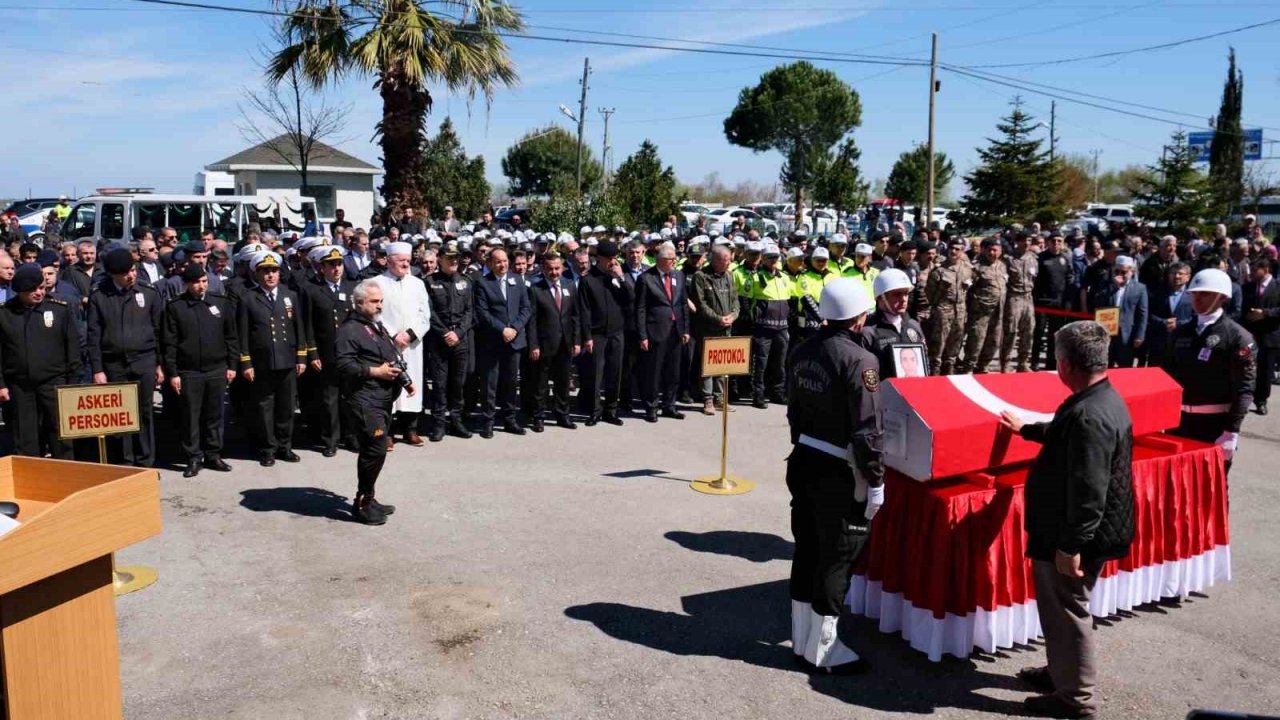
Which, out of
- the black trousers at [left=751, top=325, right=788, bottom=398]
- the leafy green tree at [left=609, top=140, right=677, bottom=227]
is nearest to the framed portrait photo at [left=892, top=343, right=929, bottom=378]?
the black trousers at [left=751, top=325, right=788, bottom=398]

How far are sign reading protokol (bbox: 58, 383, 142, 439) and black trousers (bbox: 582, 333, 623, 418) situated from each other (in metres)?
5.05

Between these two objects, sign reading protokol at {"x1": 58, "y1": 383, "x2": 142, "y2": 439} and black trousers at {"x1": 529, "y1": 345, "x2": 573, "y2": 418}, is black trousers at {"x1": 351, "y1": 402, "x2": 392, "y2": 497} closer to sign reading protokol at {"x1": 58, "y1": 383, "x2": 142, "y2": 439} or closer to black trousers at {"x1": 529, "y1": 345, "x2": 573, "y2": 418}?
sign reading protokol at {"x1": 58, "y1": 383, "x2": 142, "y2": 439}

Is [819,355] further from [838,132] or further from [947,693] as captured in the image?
[838,132]

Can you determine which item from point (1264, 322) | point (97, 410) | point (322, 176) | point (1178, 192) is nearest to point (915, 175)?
point (1178, 192)

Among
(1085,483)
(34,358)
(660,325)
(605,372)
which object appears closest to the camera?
(1085,483)

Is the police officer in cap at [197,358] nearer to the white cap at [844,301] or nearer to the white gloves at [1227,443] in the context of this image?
the white cap at [844,301]

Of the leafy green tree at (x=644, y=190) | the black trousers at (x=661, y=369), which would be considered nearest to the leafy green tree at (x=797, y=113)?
the leafy green tree at (x=644, y=190)

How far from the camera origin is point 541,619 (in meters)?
5.61

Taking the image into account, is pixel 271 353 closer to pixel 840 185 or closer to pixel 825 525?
→ pixel 825 525

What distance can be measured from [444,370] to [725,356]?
3.05 metres

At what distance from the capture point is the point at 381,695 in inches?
185

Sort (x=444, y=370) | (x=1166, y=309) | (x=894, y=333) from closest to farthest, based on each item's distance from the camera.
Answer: (x=894, y=333)
(x=444, y=370)
(x=1166, y=309)

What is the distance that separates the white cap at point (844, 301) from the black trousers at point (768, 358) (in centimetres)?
704

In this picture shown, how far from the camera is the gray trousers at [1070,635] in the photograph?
4.45 m
